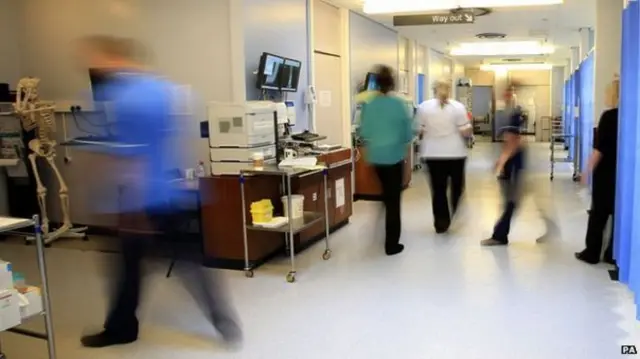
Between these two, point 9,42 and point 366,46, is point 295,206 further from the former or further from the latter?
point 366,46

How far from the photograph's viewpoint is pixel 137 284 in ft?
10.5

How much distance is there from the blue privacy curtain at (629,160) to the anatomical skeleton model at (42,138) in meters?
5.07

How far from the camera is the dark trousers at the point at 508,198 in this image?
205 inches

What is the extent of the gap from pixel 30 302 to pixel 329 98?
5.31 metres

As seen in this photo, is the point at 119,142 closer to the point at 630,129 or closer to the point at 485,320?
the point at 485,320

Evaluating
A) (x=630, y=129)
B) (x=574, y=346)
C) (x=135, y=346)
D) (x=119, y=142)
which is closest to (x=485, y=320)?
(x=574, y=346)

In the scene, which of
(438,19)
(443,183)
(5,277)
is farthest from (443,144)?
(5,277)

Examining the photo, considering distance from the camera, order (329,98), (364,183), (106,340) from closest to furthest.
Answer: (106,340) → (329,98) → (364,183)

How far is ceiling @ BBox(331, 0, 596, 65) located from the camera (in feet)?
26.3

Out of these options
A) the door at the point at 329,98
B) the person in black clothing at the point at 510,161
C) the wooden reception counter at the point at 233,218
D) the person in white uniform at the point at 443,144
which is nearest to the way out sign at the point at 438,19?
the door at the point at 329,98

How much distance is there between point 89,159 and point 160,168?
3642 mm

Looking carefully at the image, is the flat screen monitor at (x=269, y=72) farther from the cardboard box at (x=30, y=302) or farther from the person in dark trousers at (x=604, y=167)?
the cardboard box at (x=30, y=302)

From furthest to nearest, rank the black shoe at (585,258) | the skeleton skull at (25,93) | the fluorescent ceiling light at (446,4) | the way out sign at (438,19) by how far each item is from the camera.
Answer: the way out sign at (438,19) → the fluorescent ceiling light at (446,4) → the skeleton skull at (25,93) → the black shoe at (585,258)

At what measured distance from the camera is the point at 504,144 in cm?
523
